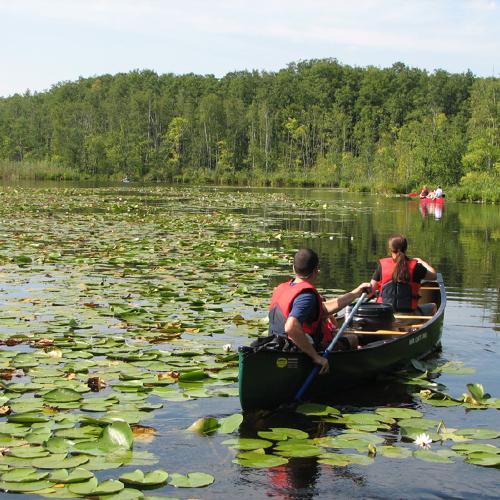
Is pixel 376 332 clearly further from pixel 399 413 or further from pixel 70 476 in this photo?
pixel 70 476

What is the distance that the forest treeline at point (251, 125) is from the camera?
265ft

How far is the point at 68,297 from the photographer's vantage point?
10.4 m

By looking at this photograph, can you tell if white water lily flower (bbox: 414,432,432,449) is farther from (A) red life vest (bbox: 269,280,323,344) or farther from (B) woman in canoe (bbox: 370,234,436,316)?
(B) woman in canoe (bbox: 370,234,436,316)

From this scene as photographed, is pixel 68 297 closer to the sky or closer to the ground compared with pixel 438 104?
closer to the ground

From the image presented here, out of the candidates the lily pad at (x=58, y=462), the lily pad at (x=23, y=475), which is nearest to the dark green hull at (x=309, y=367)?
the lily pad at (x=58, y=462)

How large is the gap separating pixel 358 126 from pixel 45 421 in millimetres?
98058

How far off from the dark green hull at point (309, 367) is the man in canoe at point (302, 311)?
0.41 ft

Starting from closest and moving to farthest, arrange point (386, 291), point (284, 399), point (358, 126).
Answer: point (284, 399)
point (386, 291)
point (358, 126)

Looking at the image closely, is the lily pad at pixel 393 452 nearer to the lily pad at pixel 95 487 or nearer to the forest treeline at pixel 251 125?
the lily pad at pixel 95 487

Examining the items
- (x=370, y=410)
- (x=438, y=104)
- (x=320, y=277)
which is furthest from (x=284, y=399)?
(x=438, y=104)

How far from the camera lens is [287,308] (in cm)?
640

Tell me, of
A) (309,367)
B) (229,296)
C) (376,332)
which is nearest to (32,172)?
(229,296)

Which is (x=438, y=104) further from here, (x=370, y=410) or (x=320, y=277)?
(x=370, y=410)

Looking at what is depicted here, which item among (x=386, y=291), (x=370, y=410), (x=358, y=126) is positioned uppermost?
(x=358, y=126)
